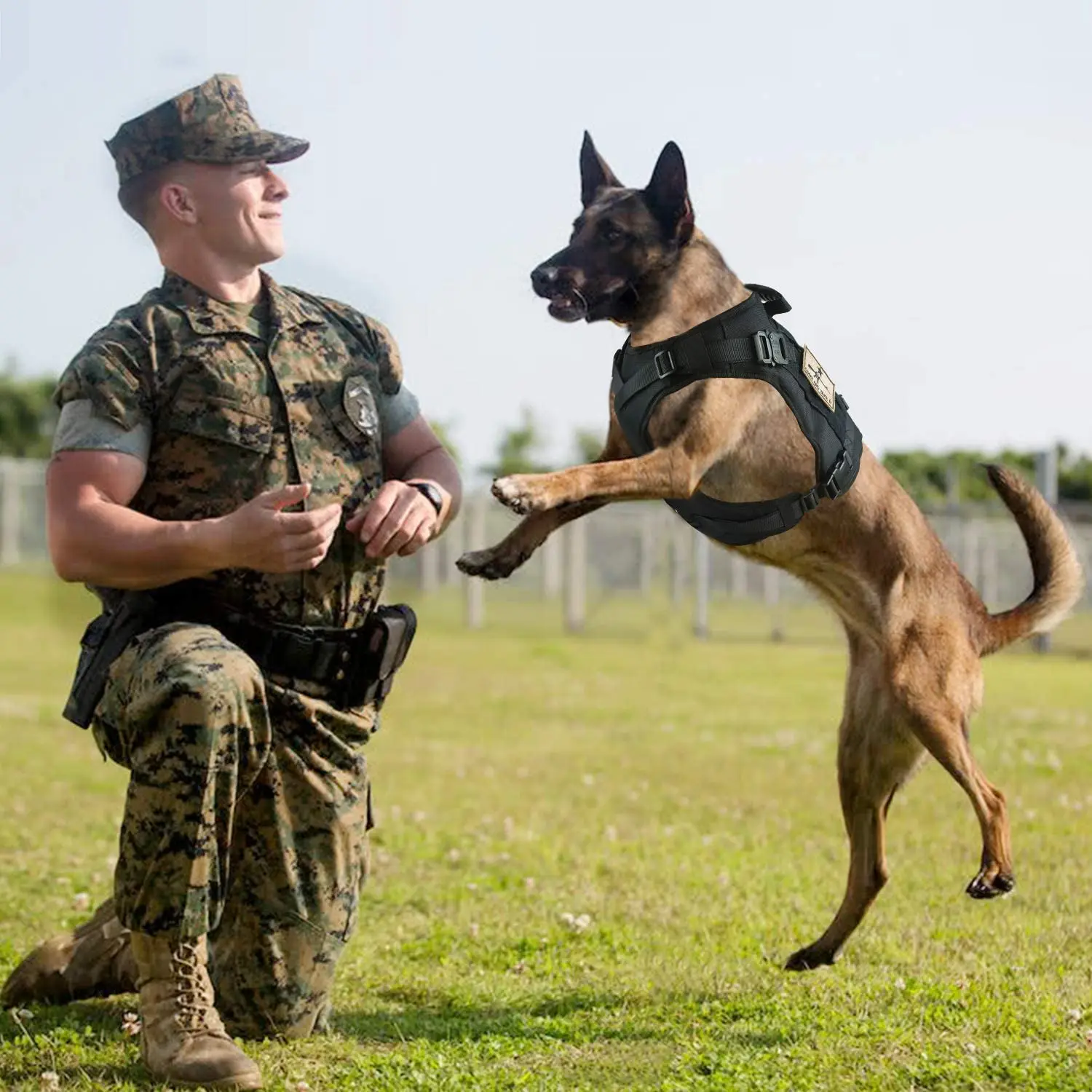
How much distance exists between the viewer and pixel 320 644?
3.80 meters

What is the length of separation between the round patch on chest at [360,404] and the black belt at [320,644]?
0.48 meters

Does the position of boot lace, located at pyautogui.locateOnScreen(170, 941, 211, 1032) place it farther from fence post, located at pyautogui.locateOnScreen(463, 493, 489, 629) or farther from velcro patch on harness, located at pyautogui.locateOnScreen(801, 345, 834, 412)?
fence post, located at pyautogui.locateOnScreen(463, 493, 489, 629)

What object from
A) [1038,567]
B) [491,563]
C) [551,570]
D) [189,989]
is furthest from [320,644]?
[551,570]

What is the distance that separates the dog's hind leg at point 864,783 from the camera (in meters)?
4.43

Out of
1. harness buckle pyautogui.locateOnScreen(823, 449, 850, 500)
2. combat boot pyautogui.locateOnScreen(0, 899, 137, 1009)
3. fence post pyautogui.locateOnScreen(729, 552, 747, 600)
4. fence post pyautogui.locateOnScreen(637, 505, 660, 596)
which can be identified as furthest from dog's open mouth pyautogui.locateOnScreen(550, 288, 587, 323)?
fence post pyautogui.locateOnScreen(637, 505, 660, 596)

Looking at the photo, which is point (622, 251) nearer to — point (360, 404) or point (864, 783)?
point (360, 404)

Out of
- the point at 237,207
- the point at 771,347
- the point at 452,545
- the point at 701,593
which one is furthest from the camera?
the point at 452,545

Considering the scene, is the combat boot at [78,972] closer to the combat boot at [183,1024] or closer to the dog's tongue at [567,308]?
the combat boot at [183,1024]

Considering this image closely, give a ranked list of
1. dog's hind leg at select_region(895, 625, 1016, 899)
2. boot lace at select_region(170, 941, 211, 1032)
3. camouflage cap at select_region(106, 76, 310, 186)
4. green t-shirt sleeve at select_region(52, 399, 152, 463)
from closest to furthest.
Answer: boot lace at select_region(170, 941, 211, 1032)
green t-shirt sleeve at select_region(52, 399, 152, 463)
camouflage cap at select_region(106, 76, 310, 186)
dog's hind leg at select_region(895, 625, 1016, 899)

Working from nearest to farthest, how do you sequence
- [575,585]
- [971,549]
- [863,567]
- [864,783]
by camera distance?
[863,567] < [864,783] < [971,549] < [575,585]

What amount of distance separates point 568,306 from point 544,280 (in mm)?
92

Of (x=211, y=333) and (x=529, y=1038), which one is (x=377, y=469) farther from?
(x=529, y=1038)

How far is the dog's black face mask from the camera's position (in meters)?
4.06

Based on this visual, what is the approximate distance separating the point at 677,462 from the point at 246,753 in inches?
49.2
